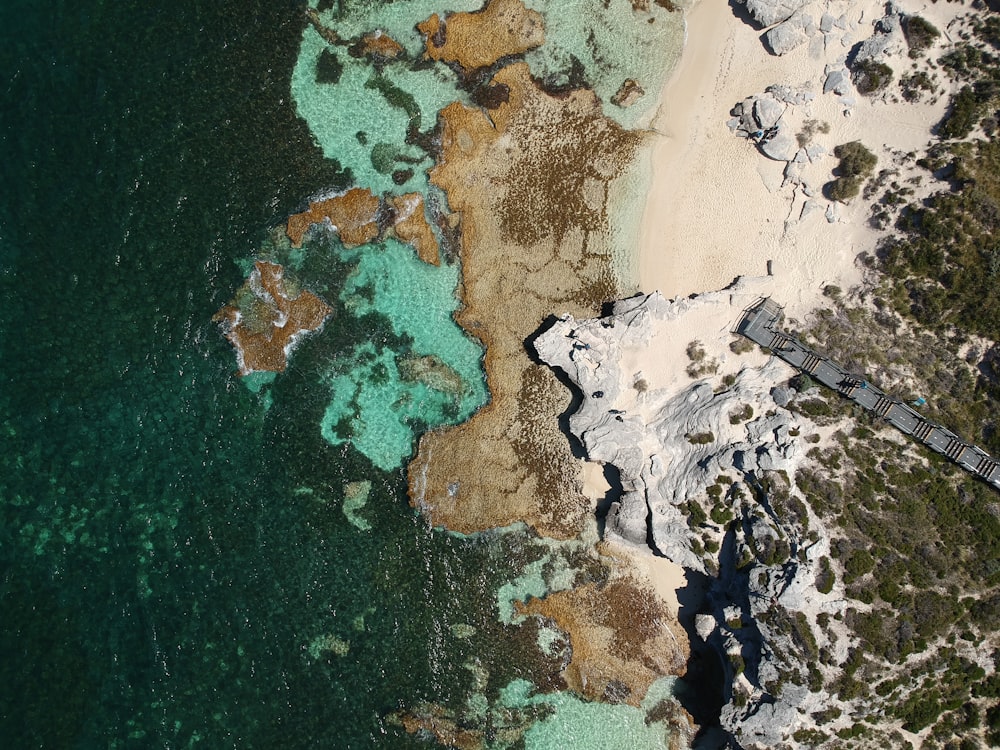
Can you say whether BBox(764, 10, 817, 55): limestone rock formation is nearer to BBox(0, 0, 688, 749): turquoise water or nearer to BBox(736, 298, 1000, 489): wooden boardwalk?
BBox(736, 298, 1000, 489): wooden boardwalk

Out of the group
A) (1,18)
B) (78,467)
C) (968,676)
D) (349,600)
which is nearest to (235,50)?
(1,18)

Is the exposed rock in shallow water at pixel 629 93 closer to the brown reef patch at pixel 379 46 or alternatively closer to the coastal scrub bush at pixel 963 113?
the brown reef patch at pixel 379 46

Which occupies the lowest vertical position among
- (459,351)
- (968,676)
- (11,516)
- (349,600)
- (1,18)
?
(11,516)

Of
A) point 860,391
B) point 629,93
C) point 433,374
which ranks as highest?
point 629,93

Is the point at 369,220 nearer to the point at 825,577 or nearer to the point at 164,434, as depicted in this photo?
the point at 164,434

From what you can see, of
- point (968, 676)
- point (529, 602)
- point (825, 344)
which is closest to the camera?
point (968, 676)

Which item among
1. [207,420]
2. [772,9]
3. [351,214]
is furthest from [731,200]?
[207,420]

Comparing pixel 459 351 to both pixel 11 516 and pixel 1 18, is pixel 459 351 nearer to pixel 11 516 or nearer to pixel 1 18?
pixel 11 516
